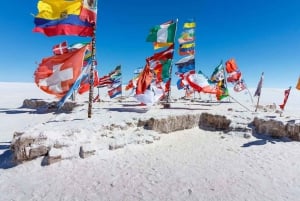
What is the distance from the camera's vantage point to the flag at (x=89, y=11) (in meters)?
10.1

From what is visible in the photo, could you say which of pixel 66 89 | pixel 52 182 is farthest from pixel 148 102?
pixel 52 182

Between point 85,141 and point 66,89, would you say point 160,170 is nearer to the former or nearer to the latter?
point 85,141

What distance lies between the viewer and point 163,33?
50.5ft

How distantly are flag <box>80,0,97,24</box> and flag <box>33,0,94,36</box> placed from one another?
220 millimetres

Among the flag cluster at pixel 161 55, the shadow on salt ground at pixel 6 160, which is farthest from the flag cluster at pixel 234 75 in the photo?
the shadow on salt ground at pixel 6 160

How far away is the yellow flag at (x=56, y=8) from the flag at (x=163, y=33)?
6.30m

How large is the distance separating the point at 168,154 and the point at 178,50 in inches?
Result: 498

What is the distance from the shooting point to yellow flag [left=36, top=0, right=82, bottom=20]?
959cm

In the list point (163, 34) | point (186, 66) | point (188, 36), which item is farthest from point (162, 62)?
point (188, 36)

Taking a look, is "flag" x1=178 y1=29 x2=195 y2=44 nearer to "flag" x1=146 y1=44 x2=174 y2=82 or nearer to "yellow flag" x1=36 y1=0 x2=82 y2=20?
"flag" x1=146 y1=44 x2=174 y2=82

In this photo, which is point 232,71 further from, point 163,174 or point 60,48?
point 163,174

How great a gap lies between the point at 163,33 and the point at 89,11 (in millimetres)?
6291

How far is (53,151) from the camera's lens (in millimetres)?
7582

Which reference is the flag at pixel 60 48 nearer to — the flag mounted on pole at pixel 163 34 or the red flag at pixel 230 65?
the flag mounted on pole at pixel 163 34
